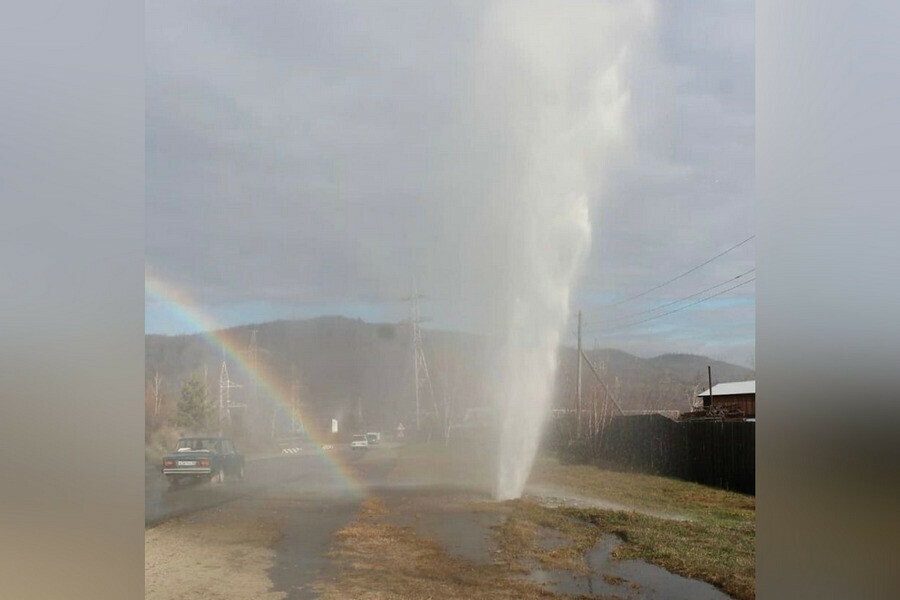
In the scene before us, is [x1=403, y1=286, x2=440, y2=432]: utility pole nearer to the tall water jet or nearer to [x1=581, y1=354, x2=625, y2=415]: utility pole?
the tall water jet

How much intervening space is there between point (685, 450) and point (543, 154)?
2476 millimetres

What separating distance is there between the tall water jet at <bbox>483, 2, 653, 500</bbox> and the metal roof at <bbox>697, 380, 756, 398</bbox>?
133 centimetres

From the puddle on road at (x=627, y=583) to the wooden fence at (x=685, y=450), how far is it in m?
0.83

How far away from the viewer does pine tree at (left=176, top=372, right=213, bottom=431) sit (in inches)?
241

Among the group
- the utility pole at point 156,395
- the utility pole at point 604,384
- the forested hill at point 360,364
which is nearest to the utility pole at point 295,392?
the forested hill at point 360,364

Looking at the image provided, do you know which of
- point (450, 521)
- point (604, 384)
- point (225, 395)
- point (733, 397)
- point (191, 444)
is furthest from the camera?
point (733, 397)

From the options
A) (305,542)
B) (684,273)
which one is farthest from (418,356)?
(684,273)

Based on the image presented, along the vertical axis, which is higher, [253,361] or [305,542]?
[253,361]

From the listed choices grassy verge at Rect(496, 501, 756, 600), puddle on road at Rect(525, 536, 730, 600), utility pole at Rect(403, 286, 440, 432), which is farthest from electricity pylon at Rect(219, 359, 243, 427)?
puddle on road at Rect(525, 536, 730, 600)

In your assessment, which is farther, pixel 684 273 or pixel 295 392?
pixel 684 273

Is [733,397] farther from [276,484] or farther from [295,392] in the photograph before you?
[276,484]

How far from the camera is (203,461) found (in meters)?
6.04

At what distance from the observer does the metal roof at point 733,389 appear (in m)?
6.44

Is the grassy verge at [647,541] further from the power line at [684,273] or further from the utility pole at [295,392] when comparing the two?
the utility pole at [295,392]
